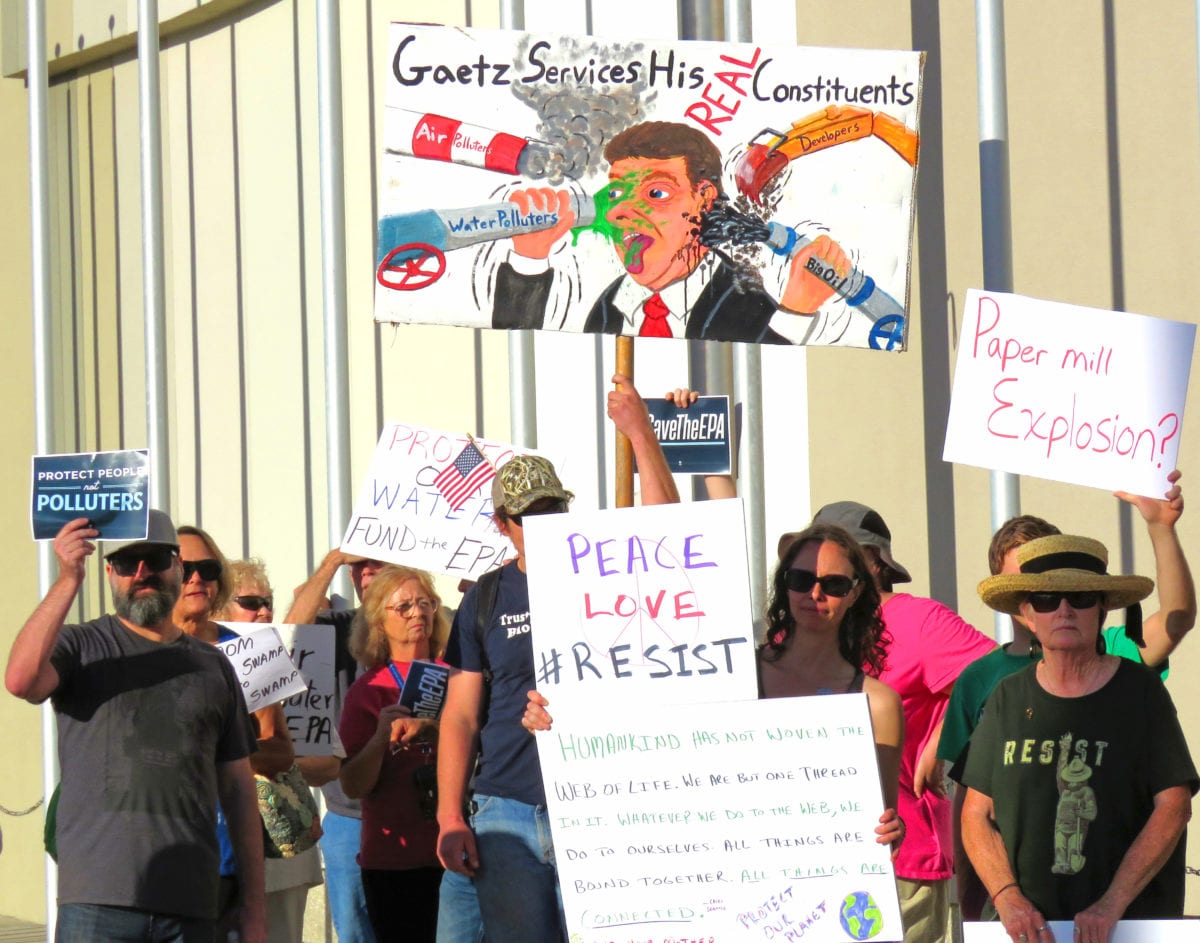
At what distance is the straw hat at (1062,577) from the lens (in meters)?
4.16

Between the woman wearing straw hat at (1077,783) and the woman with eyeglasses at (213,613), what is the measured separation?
2255 mm

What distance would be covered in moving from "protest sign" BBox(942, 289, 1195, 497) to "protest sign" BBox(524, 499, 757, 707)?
109 centimetres

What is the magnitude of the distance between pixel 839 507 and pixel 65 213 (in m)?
7.83

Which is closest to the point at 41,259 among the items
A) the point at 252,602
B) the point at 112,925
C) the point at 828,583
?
the point at 252,602

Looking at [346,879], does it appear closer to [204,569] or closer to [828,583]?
[204,569]

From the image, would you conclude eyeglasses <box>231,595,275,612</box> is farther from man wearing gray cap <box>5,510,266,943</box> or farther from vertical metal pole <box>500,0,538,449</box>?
vertical metal pole <box>500,0,538,449</box>

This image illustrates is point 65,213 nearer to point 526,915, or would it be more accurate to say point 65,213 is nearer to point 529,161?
point 529,161

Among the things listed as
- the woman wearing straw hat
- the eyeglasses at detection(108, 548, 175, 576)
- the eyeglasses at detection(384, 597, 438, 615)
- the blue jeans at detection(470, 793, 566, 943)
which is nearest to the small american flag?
the eyeglasses at detection(384, 597, 438, 615)

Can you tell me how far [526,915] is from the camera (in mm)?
4723

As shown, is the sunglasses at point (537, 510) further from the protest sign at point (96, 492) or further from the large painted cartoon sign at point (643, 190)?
the protest sign at point (96, 492)

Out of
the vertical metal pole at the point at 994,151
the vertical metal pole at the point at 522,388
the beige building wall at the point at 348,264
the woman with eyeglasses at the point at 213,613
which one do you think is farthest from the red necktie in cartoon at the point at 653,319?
the vertical metal pole at the point at 522,388

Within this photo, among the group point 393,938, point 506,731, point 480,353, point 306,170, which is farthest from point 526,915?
point 306,170

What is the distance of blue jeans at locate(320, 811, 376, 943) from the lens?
6.14 m

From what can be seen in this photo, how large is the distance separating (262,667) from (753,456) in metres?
3.18
